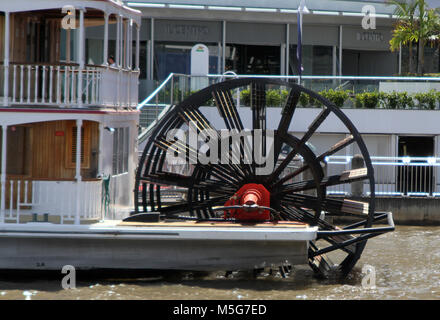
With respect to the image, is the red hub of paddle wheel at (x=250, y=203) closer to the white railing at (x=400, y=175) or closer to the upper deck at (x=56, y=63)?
the upper deck at (x=56, y=63)

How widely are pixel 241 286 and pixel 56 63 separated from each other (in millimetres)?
4599

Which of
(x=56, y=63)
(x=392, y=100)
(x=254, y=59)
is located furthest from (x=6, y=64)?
(x=254, y=59)

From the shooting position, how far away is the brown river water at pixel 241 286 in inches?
500

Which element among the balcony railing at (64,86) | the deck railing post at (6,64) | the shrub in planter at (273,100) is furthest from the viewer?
the shrub in planter at (273,100)

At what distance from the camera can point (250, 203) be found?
552 inches

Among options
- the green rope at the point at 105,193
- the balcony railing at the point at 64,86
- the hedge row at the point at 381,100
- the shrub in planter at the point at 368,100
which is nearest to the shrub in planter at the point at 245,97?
the hedge row at the point at 381,100

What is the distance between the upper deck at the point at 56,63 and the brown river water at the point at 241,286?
2.84m

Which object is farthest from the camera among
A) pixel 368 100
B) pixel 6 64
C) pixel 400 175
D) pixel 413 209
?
pixel 368 100

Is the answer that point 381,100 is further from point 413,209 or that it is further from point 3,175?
point 3,175

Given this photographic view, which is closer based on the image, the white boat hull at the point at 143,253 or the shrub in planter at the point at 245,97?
the white boat hull at the point at 143,253

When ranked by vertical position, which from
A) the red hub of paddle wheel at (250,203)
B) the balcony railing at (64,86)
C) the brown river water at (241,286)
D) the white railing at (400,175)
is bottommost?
the brown river water at (241,286)

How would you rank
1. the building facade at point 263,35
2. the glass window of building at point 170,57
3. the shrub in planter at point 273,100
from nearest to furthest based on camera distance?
the shrub in planter at point 273,100
the building facade at point 263,35
the glass window of building at point 170,57
